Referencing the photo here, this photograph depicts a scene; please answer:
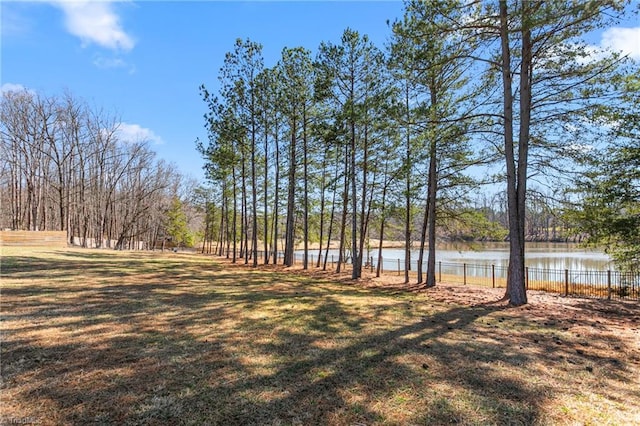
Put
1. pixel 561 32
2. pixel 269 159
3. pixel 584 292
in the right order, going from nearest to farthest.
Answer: pixel 561 32, pixel 584 292, pixel 269 159

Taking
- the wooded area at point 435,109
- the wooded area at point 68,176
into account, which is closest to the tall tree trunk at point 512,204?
the wooded area at point 435,109

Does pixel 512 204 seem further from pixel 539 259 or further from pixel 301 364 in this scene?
pixel 539 259

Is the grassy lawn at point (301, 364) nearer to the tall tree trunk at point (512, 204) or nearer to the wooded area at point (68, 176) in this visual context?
the tall tree trunk at point (512, 204)

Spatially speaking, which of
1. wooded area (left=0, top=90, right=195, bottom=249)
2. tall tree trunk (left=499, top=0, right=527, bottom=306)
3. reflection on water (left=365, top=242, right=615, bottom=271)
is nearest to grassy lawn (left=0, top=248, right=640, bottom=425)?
tall tree trunk (left=499, top=0, right=527, bottom=306)

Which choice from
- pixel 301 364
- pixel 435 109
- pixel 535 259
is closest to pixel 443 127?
pixel 435 109

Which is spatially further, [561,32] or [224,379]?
[561,32]

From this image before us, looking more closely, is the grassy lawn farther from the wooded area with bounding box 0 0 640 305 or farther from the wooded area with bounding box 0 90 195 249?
the wooded area with bounding box 0 90 195 249

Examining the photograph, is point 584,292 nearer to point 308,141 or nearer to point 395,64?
point 395,64

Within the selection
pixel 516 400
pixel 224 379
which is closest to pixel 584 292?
pixel 516 400

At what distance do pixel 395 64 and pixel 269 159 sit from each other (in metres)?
11.3

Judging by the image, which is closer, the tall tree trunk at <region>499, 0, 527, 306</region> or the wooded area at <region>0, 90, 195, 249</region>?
the tall tree trunk at <region>499, 0, 527, 306</region>

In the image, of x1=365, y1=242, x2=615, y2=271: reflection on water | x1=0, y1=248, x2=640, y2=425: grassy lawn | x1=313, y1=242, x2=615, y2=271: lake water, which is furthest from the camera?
x1=313, y1=242, x2=615, y2=271: lake water

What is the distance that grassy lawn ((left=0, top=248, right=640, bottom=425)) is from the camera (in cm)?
260

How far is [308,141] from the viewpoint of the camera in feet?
55.9
